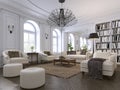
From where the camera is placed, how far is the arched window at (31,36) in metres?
6.58

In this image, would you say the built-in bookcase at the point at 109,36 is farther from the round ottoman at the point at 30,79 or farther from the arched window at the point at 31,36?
the round ottoman at the point at 30,79

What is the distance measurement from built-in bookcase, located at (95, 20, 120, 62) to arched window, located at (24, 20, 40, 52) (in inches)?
159

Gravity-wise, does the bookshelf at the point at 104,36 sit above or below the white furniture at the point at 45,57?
above

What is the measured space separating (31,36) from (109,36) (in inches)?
195

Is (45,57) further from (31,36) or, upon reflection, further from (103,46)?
(103,46)

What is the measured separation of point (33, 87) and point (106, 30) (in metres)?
5.24

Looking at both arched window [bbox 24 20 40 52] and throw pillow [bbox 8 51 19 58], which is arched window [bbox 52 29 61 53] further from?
throw pillow [bbox 8 51 19 58]

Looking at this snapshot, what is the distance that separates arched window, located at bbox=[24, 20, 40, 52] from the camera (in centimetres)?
658

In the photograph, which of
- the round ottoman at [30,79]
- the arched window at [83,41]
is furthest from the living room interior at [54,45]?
the arched window at [83,41]

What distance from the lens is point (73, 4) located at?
4883 millimetres

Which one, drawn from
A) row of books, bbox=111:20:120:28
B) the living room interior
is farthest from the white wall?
row of books, bbox=111:20:120:28

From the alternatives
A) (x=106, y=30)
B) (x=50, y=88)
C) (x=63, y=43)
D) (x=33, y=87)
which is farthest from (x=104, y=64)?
(x=63, y=43)

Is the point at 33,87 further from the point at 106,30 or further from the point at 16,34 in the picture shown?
the point at 106,30

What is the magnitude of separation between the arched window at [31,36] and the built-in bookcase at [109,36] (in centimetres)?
404
